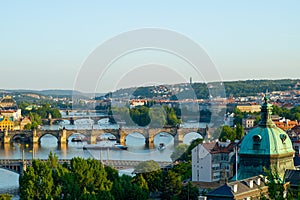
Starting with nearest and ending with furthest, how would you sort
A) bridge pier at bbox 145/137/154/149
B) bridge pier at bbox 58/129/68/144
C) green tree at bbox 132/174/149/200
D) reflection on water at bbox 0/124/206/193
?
1. green tree at bbox 132/174/149/200
2. reflection on water at bbox 0/124/206/193
3. bridge pier at bbox 145/137/154/149
4. bridge pier at bbox 58/129/68/144

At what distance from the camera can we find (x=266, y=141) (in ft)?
52.7

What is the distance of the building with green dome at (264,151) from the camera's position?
1596cm

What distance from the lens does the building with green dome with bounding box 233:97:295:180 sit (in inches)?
628

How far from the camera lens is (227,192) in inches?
558

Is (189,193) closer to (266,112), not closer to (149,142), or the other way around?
(266,112)

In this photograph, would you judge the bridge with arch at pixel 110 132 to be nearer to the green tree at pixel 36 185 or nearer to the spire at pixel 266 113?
the green tree at pixel 36 185

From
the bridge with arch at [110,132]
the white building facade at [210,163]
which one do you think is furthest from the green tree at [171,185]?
the bridge with arch at [110,132]

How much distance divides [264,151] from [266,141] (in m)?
0.23

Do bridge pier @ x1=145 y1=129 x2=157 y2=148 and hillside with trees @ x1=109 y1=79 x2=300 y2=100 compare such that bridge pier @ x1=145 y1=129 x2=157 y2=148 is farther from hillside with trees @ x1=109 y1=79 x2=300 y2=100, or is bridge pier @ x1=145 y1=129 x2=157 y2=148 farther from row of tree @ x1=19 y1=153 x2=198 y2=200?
row of tree @ x1=19 y1=153 x2=198 y2=200

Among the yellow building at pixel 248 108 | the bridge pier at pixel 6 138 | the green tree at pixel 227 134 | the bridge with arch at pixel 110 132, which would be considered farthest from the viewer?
the yellow building at pixel 248 108

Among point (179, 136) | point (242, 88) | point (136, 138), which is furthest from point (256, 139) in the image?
point (242, 88)

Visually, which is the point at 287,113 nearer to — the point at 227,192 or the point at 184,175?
the point at 184,175

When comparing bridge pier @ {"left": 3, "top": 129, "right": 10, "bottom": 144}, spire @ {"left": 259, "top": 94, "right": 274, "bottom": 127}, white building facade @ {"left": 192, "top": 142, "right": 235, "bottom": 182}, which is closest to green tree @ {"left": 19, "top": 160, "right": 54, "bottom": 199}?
spire @ {"left": 259, "top": 94, "right": 274, "bottom": 127}

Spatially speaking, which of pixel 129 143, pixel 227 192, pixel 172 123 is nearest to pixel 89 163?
pixel 227 192
